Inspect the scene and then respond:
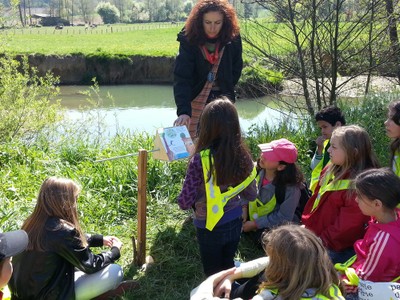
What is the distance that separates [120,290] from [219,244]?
2.35 ft

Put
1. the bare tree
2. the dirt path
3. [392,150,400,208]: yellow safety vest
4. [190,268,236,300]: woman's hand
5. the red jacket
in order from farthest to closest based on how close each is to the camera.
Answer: the dirt path < the bare tree < [392,150,400,208]: yellow safety vest < the red jacket < [190,268,236,300]: woman's hand

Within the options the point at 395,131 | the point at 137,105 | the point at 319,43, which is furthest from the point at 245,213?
the point at 137,105

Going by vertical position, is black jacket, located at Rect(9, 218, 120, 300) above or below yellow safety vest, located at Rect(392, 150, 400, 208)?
below

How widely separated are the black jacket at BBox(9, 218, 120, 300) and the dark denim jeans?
0.71 meters

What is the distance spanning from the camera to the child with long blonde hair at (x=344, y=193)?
3078 mm

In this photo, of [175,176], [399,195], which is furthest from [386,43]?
[399,195]

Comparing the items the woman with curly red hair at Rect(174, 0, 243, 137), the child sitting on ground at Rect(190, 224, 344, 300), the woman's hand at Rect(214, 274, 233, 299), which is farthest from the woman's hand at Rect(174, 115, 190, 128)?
the child sitting on ground at Rect(190, 224, 344, 300)

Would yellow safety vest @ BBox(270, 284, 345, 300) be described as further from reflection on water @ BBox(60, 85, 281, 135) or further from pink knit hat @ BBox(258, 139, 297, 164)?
reflection on water @ BBox(60, 85, 281, 135)

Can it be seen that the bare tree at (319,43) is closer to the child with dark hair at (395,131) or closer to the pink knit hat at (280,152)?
the child with dark hair at (395,131)

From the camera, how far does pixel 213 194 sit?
9.39 ft

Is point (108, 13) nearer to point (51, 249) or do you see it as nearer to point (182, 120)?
point (182, 120)

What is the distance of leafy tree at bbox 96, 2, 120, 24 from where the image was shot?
69688mm

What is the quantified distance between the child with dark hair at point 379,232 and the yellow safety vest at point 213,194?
712mm

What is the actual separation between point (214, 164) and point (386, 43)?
5.16m
